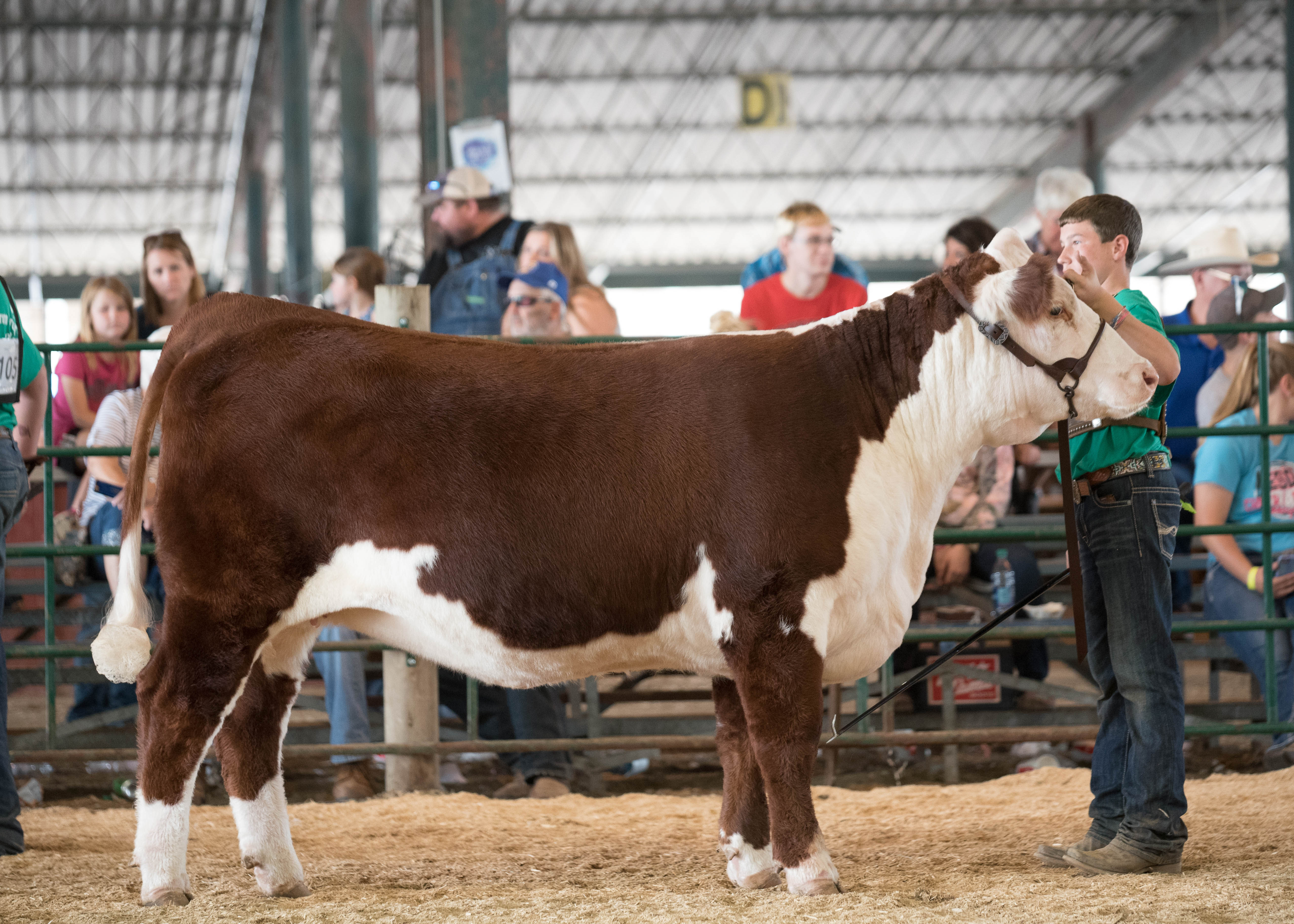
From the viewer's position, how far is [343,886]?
3.57 m

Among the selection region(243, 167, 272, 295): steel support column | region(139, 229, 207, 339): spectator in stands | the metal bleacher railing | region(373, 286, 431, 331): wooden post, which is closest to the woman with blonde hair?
region(373, 286, 431, 331): wooden post

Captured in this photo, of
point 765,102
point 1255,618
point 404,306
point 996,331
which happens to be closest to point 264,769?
point 404,306

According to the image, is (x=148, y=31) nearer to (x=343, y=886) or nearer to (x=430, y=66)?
(x=430, y=66)

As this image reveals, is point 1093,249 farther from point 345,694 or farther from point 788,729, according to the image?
point 345,694

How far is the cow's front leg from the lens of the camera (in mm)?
3180

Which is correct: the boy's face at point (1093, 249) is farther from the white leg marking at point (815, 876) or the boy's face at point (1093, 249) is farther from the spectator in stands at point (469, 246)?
the spectator in stands at point (469, 246)

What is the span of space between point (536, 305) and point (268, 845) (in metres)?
2.92

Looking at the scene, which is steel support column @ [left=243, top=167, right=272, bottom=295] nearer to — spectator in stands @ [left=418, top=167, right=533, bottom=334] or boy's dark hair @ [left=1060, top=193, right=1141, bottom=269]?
spectator in stands @ [left=418, top=167, right=533, bottom=334]

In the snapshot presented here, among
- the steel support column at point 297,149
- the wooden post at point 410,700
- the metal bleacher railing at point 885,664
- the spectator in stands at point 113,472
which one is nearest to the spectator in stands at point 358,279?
the spectator in stands at point 113,472

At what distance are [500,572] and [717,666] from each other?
611 millimetres

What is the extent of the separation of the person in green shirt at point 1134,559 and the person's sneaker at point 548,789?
82.0 inches

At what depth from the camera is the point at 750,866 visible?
11.4 ft

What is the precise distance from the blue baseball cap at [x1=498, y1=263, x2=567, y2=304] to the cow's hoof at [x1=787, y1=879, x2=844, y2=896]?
3.24 meters

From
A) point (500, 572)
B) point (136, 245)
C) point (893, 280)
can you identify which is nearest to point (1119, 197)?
point (500, 572)
